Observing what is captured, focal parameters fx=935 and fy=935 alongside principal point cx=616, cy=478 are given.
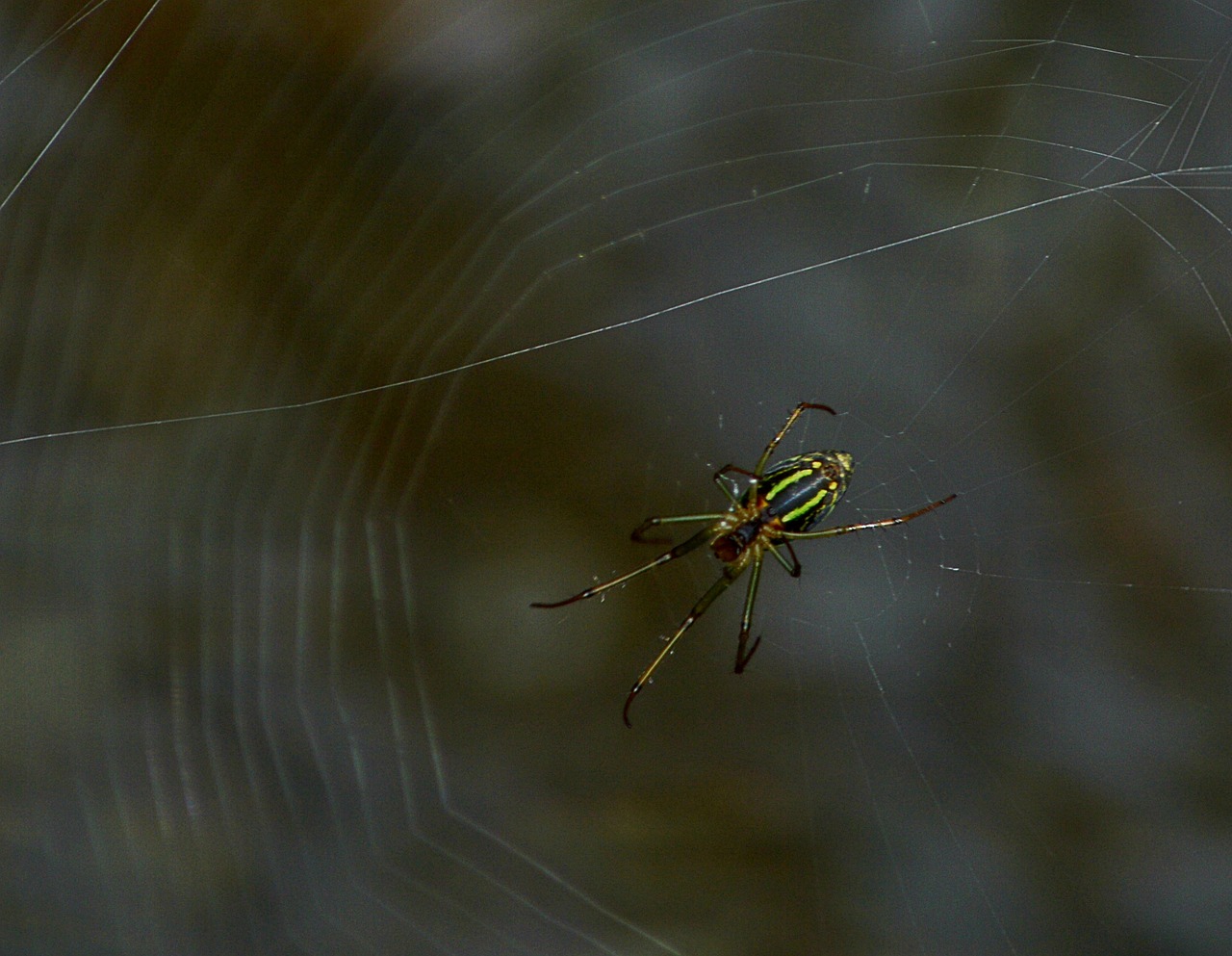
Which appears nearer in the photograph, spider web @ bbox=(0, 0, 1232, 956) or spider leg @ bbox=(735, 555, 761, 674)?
spider web @ bbox=(0, 0, 1232, 956)

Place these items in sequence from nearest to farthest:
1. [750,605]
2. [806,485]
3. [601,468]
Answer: [806,485] < [750,605] < [601,468]

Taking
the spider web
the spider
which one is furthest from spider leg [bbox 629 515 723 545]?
the spider web

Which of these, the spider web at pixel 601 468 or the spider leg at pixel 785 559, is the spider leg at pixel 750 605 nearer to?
the spider leg at pixel 785 559

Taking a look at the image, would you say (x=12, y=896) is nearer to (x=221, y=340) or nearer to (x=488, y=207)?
(x=221, y=340)

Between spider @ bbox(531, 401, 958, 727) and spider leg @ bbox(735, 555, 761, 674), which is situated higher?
spider @ bbox(531, 401, 958, 727)

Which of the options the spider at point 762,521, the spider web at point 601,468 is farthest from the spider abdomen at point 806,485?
the spider web at point 601,468

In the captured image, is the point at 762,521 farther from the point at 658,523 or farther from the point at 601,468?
the point at 601,468

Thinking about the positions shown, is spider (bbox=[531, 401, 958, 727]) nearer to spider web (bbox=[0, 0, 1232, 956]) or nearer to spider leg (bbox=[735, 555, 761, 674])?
spider leg (bbox=[735, 555, 761, 674])

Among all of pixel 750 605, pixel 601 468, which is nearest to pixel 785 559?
pixel 750 605
